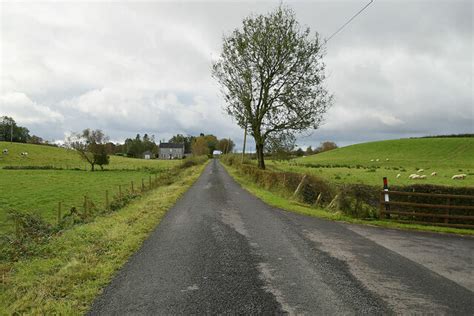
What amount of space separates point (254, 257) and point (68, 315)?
13.0 ft

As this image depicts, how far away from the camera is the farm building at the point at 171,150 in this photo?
173875 millimetres

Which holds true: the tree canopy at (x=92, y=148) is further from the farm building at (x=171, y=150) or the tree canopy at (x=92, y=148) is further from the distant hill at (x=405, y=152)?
the farm building at (x=171, y=150)

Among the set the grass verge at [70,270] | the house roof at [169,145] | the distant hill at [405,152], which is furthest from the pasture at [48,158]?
the house roof at [169,145]

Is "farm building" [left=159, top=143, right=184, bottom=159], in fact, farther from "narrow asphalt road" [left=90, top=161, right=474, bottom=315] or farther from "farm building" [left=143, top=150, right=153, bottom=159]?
"narrow asphalt road" [left=90, top=161, right=474, bottom=315]

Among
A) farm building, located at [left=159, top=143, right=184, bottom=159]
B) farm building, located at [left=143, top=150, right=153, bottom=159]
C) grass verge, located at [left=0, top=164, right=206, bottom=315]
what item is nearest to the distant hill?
grass verge, located at [left=0, top=164, right=206, bottom=315]

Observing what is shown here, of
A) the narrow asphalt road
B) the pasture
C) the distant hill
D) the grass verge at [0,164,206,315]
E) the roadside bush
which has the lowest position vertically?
the roadside bush

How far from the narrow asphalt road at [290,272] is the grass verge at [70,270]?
12.3 inches

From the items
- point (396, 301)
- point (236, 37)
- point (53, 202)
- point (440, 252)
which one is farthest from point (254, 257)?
point (236, 37)

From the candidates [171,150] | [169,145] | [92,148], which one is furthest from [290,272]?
[169,145]

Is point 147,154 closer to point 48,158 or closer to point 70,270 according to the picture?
point 48,158

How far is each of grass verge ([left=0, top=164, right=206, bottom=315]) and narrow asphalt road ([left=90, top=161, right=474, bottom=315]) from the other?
1.03 ft

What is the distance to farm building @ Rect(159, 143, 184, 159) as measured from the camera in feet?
570

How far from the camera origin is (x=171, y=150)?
577 feet

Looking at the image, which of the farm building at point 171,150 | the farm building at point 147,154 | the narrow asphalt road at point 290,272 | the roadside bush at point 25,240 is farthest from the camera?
the farm building at point 171,150
